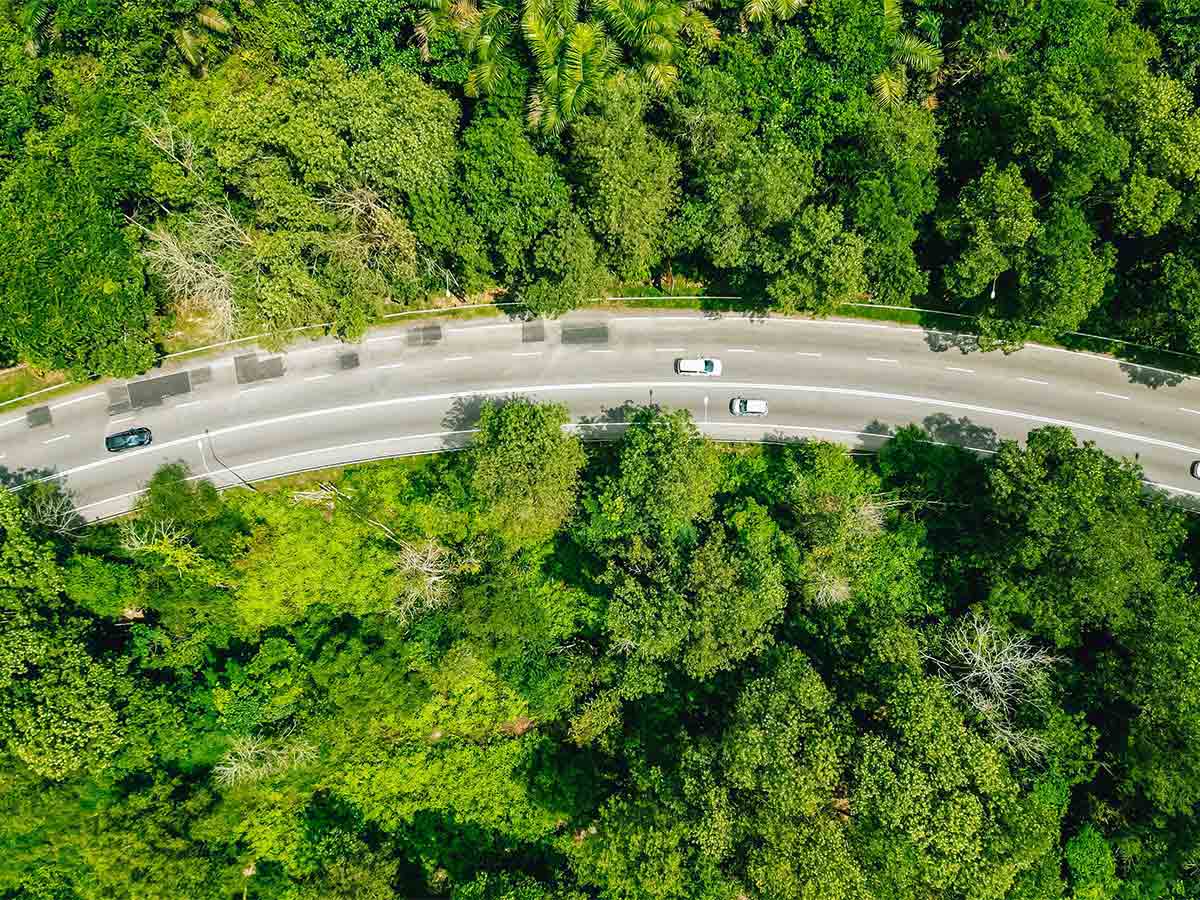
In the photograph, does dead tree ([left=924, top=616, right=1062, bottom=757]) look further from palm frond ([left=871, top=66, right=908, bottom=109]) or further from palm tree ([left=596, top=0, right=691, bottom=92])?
palm tree ([left=596, top=0, right=691, bottom=92])

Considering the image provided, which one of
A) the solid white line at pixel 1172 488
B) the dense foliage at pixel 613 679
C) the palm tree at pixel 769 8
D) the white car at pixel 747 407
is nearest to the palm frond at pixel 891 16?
the palm tree at pixel 769 8

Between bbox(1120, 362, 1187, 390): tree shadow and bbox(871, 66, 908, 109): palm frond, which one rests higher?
bbox(871, 66, 908, 109): palm frond

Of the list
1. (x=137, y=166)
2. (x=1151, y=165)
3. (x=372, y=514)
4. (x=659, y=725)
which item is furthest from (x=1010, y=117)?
(x=137, y=166)

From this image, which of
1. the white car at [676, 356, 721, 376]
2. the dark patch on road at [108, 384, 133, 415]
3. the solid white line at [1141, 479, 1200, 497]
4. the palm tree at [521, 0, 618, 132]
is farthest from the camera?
the dark patch on road at [108, 384, 133, 415]

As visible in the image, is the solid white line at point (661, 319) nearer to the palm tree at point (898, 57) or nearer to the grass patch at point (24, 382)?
the palm tree at point (898, 57)

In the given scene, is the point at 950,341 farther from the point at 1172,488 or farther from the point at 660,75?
the point at 660,75

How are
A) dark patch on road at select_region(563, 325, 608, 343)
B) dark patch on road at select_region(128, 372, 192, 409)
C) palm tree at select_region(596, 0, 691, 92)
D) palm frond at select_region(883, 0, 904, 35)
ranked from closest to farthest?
palm tree at select_region(596, 0, 691, 92)
palm frond at select_region(883, 0, 904, 35)
dark patch on road at select_region(128, 372, 192, 409)
dark patch on road at select_region(563, 325, 608, 343)

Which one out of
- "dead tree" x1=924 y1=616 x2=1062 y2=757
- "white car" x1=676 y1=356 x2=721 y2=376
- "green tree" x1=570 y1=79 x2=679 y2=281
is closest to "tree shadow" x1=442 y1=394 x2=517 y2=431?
"white car" x1=676 y1=356 x2=721 y2=376
